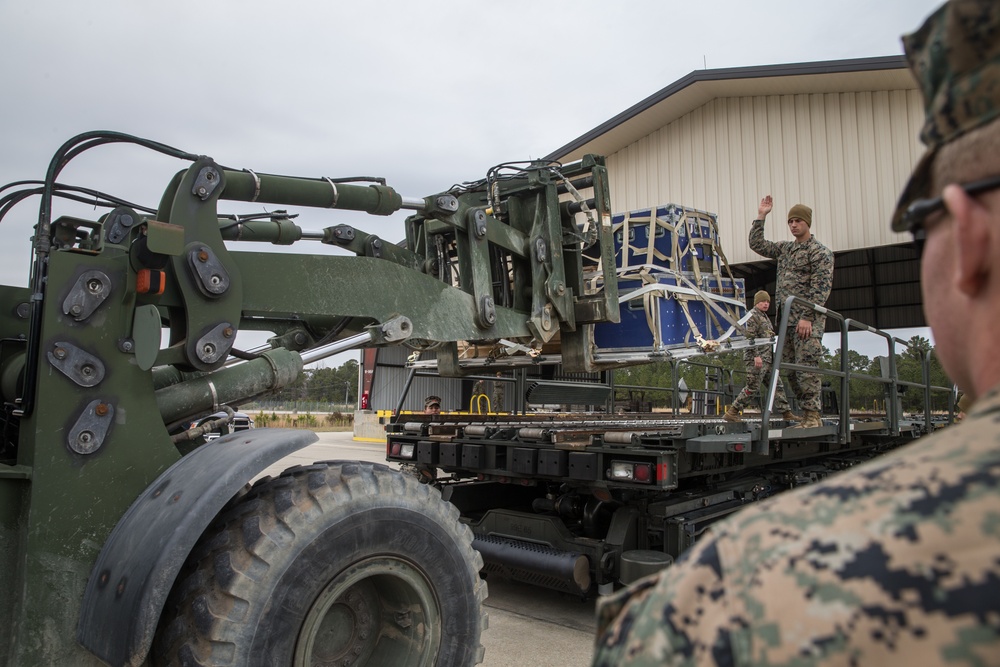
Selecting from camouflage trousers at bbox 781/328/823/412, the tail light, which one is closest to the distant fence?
camouflage trousers at bbox 781/328/823/412

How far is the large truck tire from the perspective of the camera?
8.14 ft

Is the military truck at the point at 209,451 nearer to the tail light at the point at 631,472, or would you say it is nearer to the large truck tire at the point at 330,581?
the large truck tire at the point at 330,581

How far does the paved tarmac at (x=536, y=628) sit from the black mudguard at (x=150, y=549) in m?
2.31

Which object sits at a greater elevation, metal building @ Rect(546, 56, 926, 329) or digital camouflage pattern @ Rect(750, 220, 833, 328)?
metal building @ Rect(546, 56, 926, 329)

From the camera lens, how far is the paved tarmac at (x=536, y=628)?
4.52m

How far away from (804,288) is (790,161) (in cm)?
1072

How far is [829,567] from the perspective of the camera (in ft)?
2.59

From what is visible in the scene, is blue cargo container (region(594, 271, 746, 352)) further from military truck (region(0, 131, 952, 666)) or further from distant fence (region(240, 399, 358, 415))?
distant fence (region(240, 399, 358, 415))

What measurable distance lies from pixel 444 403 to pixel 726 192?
12.4 metres

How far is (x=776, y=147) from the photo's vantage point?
1645 centimetres

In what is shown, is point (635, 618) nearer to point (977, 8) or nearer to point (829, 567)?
point (829, 567)

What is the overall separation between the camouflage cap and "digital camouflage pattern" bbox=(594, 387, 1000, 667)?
1.06 ft

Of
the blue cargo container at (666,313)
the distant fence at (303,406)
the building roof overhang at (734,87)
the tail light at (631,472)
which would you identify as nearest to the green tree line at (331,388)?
the distant fence at (303,406)

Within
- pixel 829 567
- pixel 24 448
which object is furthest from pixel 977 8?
pixel 24 448
